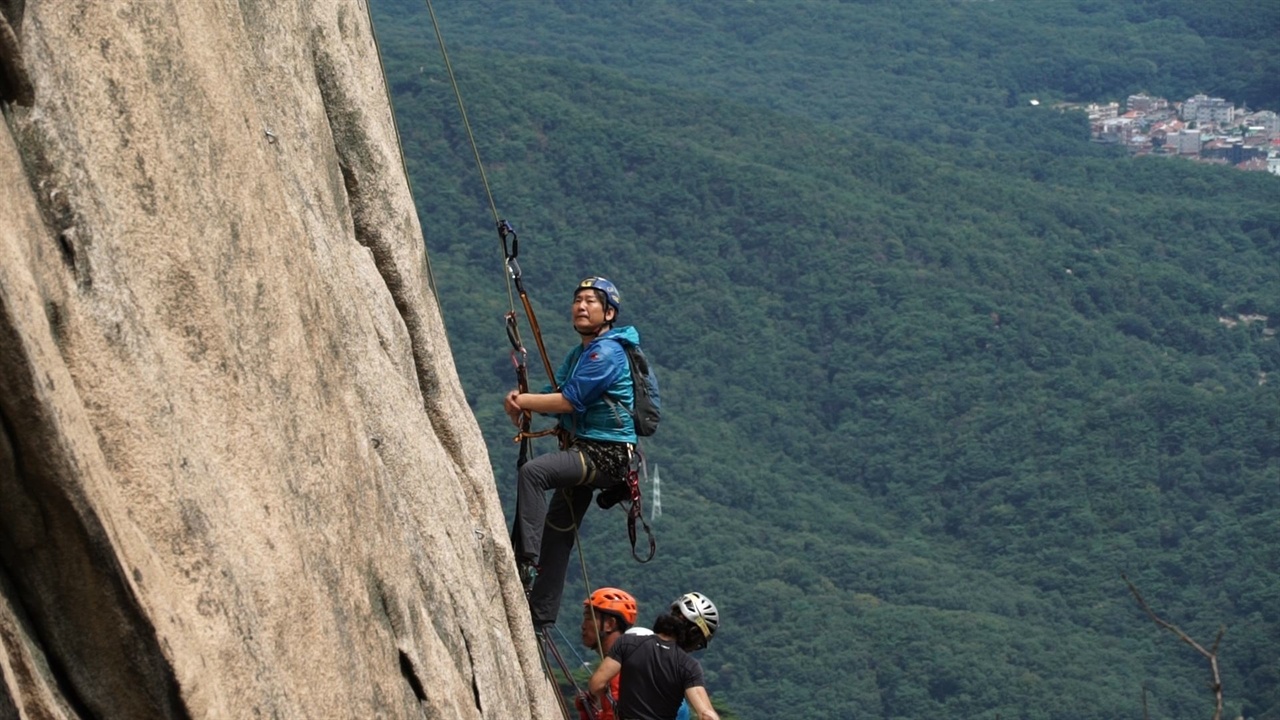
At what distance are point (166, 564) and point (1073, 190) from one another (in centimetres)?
17827

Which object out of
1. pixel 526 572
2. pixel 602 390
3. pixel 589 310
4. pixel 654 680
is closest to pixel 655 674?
pixel 654 680

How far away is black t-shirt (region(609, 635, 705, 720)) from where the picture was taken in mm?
9539

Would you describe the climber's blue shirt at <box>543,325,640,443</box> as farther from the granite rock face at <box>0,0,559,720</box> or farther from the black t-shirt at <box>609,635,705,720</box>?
the granite rock face at <box>0,0,559,720</box>

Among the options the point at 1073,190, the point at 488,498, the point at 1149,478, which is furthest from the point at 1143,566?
the point at 488,498

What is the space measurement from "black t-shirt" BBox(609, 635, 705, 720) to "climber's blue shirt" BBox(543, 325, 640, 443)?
→ 37.7 inches

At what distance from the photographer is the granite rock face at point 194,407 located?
482 centimetres

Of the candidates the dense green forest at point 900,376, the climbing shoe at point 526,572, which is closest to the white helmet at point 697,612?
the climbing shoe at point 526,572

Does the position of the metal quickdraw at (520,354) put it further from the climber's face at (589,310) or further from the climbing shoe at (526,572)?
A: the climbing shoe at (526,572)

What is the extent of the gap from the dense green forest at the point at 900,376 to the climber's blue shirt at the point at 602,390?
2574 inches

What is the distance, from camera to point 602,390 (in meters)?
9.65

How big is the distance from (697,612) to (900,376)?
13914 centimetres

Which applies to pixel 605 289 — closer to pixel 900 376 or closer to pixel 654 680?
pixel 654 680

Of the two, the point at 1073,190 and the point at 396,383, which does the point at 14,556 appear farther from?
the point at 1073,190

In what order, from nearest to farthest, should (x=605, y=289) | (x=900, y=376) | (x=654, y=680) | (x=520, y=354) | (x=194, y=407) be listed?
(x=194, y=407)
(x=654, y=680)
(x=605, y=289)
(x=520, y=354)
(x=900, y=376)
